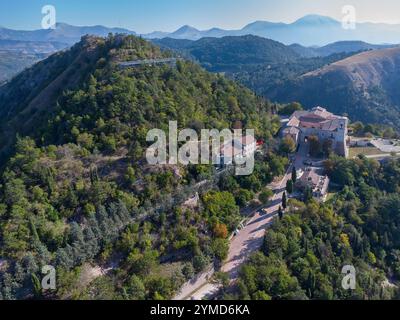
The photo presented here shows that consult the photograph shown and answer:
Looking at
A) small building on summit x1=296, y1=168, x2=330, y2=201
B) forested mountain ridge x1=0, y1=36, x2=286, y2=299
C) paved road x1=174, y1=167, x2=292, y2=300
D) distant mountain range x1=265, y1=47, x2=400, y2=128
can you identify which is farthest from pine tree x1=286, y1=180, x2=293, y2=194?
distant mountain range x1=265, y1=47, x2=400, y2=128

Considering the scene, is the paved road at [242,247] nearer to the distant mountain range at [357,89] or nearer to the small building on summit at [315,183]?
the small building on summit at [315,183]

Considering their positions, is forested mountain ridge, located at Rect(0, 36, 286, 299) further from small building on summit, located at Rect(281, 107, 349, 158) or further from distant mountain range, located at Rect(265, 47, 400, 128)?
distant mountain range, located at Rect(265, 47, 400, 128)

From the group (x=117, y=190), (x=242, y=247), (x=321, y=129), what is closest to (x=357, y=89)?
(x=321, y=129)

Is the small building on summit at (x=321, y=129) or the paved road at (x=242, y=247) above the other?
the small building on summit at (x=321, y=129)

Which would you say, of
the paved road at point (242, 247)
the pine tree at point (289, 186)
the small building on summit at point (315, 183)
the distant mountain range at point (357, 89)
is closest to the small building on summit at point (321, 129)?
the small building on summit at point (315, 183)

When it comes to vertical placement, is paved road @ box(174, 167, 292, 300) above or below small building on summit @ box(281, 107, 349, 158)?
below

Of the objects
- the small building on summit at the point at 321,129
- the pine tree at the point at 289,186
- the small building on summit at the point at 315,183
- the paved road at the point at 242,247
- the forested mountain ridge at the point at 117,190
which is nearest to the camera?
the forested mountain ridge at the point at 117,190
